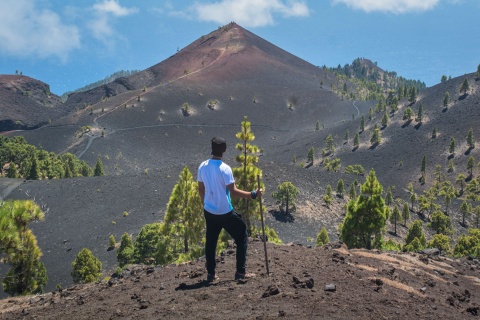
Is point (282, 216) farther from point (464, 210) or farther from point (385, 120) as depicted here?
point (385, 120)

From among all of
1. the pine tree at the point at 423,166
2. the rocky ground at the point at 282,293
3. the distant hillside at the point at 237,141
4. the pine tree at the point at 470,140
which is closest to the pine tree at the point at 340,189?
the distant hillside at the point at 237,141

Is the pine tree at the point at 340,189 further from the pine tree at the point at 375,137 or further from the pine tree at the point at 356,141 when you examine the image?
the pine tree at the point at 356,141

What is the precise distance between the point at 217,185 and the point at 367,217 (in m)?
17.2

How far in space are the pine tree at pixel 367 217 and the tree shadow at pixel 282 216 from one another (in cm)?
1690

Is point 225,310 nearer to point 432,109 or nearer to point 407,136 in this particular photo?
point 407,136

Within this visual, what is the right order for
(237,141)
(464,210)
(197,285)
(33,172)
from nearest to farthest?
1. (197,285)
2. (464,210)
3. (33,172)
4. (237,141)

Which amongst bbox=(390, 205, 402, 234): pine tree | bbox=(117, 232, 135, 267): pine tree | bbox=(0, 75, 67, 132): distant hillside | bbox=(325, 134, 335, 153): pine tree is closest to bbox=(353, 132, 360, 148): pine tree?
bbox=(325, 134, 335, 153): pine tree

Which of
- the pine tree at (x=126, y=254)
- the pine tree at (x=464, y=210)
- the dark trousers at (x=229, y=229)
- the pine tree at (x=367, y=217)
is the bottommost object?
the pine tree at (x=464, y=210)

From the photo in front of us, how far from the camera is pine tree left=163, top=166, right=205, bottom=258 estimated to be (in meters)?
20.9

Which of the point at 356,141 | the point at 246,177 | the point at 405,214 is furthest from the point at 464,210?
the point at 246,177

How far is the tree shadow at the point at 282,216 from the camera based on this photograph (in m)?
39.2

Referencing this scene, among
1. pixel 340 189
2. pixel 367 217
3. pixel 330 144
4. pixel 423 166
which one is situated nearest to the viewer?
pixel 367 217

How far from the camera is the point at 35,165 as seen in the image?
5869cm

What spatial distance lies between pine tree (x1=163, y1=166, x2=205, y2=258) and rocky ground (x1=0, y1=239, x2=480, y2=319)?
1145 cm
